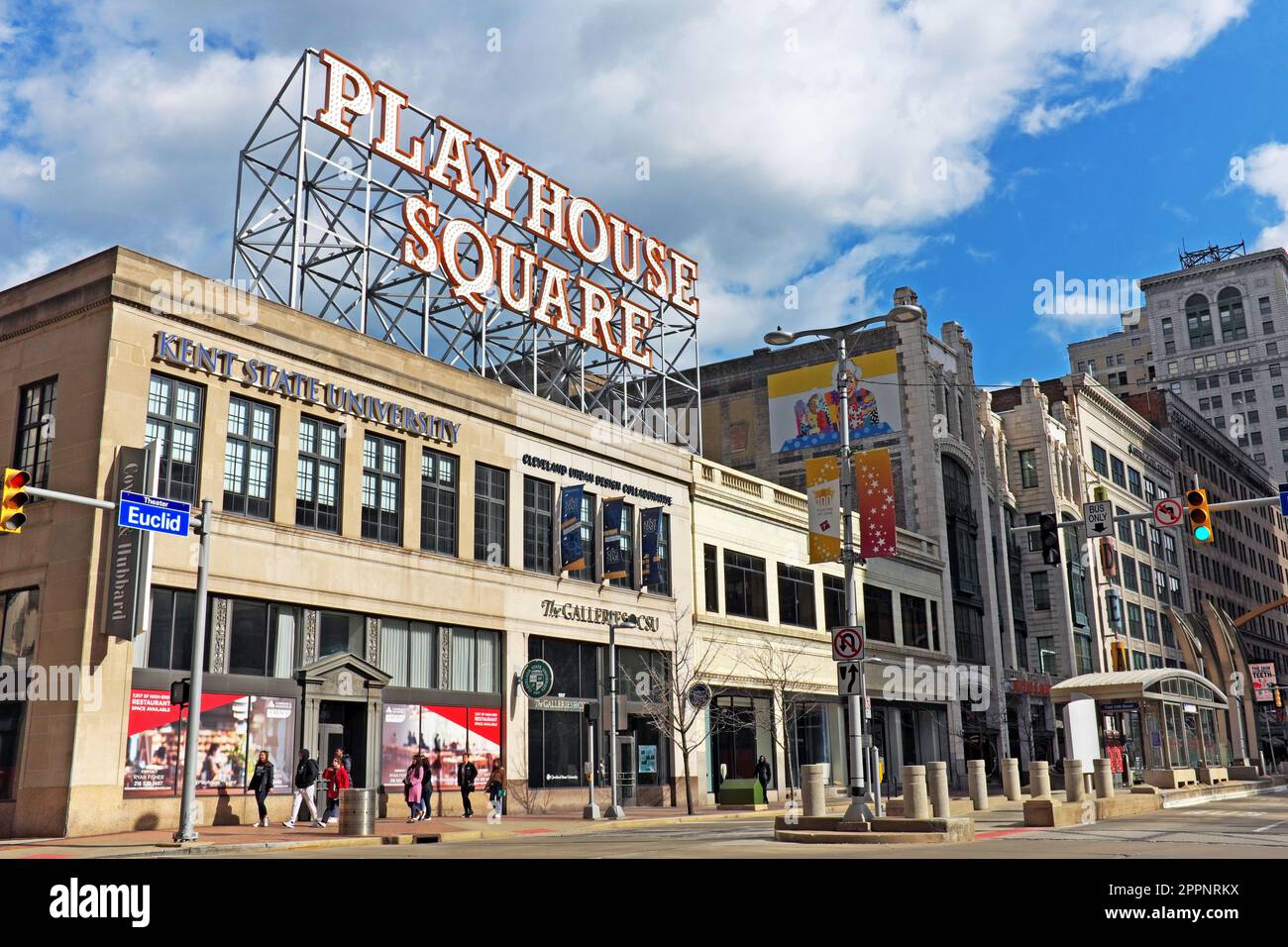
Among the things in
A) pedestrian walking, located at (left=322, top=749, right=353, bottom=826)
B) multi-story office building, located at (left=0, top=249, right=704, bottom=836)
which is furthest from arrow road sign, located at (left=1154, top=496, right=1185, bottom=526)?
pedestrian walking, located at (left=322, top=749, right=353, bottom=826)

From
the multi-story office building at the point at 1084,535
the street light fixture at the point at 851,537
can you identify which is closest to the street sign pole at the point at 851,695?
the street light fixture at the point at 851,537

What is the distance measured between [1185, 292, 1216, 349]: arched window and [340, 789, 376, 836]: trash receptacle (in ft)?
508

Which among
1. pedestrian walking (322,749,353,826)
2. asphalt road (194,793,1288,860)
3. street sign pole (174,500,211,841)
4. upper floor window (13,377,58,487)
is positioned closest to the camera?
asphalt road (194,793,1288,860)

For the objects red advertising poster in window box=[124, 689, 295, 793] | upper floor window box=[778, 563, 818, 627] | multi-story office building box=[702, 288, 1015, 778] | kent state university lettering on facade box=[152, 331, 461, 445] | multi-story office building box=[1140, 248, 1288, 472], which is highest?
multi-story office building box=[1140, 248, 1288, 472]

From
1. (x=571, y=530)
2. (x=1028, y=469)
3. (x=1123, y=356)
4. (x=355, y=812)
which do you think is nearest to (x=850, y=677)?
(x=355, y=812)

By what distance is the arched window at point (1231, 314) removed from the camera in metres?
154

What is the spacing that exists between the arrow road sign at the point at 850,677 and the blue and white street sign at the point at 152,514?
13.7m

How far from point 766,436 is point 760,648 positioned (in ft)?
76.0

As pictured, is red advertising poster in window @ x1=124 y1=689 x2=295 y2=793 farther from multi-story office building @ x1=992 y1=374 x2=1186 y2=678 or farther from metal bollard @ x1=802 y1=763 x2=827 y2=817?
multi-story office building @ x1=992 y1=374 x2=1186 y2=678

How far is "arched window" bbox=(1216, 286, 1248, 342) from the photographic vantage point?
154m

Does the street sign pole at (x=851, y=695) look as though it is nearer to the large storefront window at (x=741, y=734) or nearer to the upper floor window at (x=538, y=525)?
the upper floor window at (x=538, y=525)
